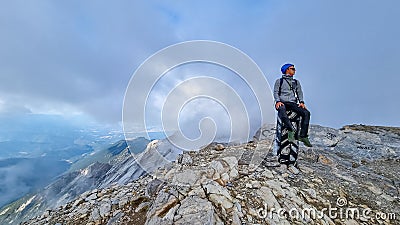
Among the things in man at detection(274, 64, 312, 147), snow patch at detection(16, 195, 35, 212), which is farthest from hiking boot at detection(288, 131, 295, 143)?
snow patch at detection(16, 195, 35, 212)

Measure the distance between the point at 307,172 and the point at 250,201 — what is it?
4175 mm

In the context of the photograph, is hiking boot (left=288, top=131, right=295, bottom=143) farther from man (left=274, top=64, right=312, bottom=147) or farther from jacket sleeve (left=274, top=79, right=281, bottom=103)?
jacket sleeve (left=274, top=79, right=281, bottom=103)

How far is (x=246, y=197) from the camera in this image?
6875mm

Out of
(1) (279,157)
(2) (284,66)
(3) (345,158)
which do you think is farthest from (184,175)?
(3) (345,158)

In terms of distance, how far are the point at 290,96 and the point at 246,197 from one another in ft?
15.6

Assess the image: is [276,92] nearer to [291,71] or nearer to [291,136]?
[291,71]

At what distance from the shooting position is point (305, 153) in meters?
13.1

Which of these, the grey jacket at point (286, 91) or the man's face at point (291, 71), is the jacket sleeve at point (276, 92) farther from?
the man's face at point (291, 71)

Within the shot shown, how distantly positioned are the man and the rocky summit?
1.75 m

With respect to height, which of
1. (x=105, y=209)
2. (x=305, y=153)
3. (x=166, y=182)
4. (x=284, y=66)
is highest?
(x=284, y=66)

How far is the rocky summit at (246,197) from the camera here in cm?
624

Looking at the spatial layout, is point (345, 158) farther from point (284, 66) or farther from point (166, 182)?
point (166, 182)

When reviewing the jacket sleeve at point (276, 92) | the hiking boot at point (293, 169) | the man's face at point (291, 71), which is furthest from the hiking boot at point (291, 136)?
the man's face at point (291, 71)

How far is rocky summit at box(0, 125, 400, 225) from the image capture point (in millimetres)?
6242
